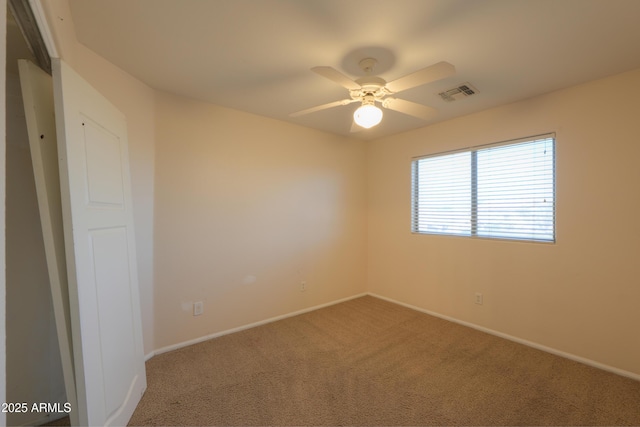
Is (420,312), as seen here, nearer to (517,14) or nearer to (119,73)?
(517,14)

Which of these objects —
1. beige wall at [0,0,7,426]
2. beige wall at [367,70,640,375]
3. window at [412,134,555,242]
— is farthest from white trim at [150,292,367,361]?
beige wall at [0,0,7,426]

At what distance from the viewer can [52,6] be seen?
1219 mm

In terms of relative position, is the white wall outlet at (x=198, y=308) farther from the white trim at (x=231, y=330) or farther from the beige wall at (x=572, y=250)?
the beige wall at (x=572, y=250)

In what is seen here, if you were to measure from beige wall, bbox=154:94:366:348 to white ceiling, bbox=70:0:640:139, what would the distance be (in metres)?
0.50

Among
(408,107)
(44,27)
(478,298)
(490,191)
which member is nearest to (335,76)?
(408,107)

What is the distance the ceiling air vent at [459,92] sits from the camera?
2312 millimetres

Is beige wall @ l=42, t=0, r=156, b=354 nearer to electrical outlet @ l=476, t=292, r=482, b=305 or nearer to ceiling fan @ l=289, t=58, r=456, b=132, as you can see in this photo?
ceiling fan @ l=289, t=58, r=456, b=132

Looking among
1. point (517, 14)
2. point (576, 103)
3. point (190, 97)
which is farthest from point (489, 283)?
point (190, 97)

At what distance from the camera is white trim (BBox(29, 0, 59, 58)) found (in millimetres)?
1070

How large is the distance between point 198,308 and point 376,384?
5.77 feet

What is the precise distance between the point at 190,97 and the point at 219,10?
1289 mm

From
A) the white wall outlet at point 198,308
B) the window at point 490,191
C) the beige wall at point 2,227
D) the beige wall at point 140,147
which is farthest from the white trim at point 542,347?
the beige wall at point 2,227

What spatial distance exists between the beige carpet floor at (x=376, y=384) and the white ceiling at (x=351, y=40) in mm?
2357

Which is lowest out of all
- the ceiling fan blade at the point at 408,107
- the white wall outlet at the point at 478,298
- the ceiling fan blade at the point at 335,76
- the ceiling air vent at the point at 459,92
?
the white wall outlet at the point at 478,298
